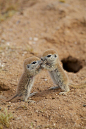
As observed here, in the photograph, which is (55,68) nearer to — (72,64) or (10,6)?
(72,64)

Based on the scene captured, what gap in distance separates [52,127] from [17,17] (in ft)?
21.2

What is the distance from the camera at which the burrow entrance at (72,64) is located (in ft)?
24.4

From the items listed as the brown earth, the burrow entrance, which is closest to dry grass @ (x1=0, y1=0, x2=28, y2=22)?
the brown earth

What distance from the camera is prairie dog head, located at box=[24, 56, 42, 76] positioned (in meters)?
4.62

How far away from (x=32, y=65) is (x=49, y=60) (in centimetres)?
53

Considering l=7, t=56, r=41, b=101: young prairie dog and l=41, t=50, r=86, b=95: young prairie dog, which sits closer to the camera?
l=7, t=56, r=41, b=101: young prairie dog

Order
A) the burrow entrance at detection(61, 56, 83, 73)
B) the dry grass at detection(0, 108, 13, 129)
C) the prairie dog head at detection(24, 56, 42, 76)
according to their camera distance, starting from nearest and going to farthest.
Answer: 1. the dry grass at detection(0, 108, 13, 129)
2. the prairie dog head at detection(24, 56, 42, 76)
3. the burrow entrance at detection(61, 56, 83, 73)

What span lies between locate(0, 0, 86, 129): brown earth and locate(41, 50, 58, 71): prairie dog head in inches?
30.7

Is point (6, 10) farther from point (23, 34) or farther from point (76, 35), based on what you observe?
point (76, 35)

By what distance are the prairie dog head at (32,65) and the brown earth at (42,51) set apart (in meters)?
0.78

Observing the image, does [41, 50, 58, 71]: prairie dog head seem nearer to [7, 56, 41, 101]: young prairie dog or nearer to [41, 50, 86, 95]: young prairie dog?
[41, 50, 86, 95]: young prairie dog

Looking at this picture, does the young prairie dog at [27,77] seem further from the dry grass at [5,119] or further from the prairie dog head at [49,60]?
the dry grass at [5,119]

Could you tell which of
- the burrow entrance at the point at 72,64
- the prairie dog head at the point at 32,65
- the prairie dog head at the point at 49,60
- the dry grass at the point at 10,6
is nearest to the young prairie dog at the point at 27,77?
the prairie dog head at the point at 32,65

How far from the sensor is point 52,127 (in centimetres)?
368
